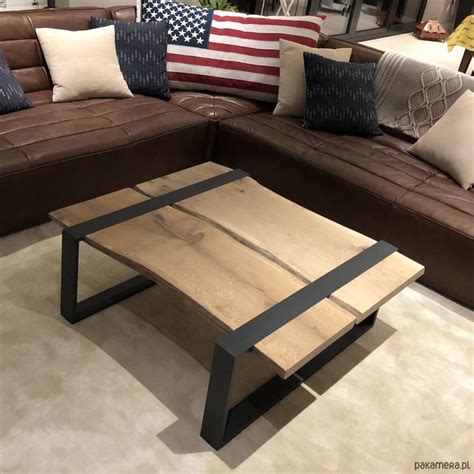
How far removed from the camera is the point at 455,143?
274 centimetres

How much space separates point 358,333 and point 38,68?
2.12m

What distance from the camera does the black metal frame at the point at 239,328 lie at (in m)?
1.58

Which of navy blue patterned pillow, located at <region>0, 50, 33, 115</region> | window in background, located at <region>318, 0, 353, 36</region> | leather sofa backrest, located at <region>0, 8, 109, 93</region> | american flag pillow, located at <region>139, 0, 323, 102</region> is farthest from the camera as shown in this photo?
window in background, located at <region>318, 0, 353, 36</region>

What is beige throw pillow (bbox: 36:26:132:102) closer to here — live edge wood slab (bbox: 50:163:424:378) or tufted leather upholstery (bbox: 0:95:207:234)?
tufted leather upholstery (bbox: 0:95:207:234)

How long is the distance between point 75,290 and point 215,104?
161cm

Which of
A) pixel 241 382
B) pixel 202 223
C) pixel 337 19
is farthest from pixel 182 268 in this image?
pixel 337 19

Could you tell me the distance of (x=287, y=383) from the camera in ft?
6.35

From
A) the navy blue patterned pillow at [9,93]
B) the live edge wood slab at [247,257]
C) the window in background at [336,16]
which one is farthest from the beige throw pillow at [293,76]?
the window in background at [336,16]

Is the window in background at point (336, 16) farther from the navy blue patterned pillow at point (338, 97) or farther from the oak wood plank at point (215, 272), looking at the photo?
the oak wood plank at point (215, 272)

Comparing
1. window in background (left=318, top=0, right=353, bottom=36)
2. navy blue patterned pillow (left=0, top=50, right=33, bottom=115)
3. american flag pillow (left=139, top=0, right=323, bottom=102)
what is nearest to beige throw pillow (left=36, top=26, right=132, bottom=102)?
navy blue patterned pillow (left=0, top=50, right=33, bottom=115)

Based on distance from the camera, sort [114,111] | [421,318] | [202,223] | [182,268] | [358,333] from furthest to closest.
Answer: [114,111] < [421,318] < [358,333] < [202,223] < [182,268]

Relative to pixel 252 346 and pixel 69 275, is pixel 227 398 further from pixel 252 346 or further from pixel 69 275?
pixel 69 275

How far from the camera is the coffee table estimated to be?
162cm

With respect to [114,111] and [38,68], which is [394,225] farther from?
[38,68]
